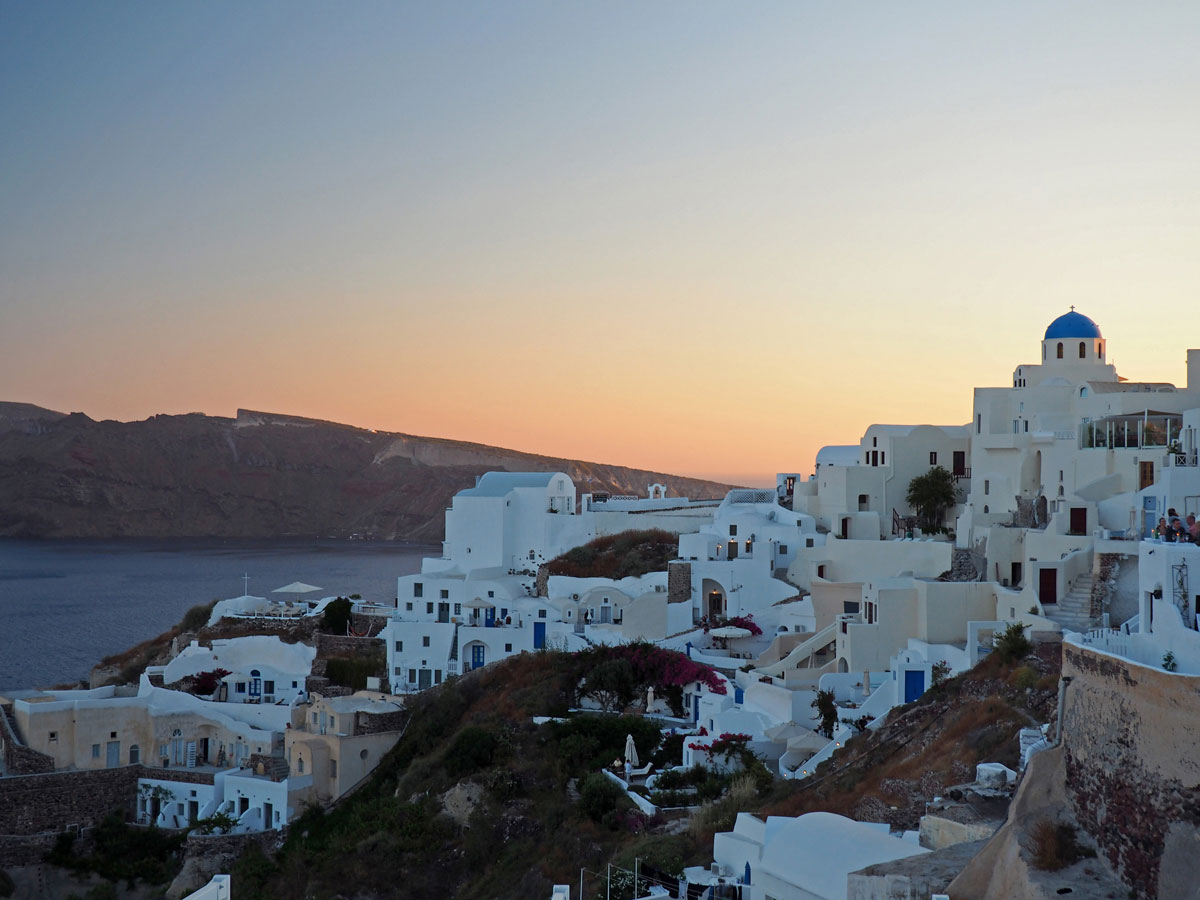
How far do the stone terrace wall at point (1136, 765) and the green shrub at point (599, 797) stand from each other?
10.8 m

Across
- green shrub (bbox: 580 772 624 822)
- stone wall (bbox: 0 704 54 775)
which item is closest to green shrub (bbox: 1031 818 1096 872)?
green shrub (bbox: 580 772 624 822)

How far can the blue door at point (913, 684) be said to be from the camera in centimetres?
1802

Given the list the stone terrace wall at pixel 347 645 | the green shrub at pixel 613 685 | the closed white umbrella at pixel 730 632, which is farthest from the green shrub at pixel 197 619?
the closed white umbrella at pixel 730 632

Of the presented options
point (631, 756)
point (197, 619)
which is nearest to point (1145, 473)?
point (631, 756)

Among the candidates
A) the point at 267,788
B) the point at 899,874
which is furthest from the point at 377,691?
the point at 899,874

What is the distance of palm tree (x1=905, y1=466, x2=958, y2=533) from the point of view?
26.7 m

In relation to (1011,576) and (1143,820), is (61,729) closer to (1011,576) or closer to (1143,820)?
(1011,576)

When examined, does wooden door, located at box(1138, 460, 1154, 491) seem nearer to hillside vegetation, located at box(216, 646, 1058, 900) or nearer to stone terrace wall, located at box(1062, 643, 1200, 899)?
hillside vegetation, located at box(216, 646, 1058, 900)

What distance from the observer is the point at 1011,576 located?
68.4ft

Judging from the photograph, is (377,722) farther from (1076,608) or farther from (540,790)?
(1076,608)

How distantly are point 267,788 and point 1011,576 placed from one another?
1385 centimetres

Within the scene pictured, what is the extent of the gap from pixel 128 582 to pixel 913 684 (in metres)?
75.9

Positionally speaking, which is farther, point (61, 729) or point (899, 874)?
point (61, 729)

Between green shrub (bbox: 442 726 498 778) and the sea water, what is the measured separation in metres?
26.4
